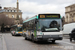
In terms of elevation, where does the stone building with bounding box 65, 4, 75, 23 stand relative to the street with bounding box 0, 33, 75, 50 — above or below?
above

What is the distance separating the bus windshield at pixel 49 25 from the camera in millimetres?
16719

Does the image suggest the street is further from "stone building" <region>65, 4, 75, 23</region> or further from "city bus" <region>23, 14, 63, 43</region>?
"stone building" <region>65, 4, 75, 23</region>

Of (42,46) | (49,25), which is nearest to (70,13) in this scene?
(49,25)

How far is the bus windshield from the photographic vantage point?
16.7 meters

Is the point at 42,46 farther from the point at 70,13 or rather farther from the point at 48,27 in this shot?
the point at 70,13

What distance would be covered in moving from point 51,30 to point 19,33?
997 inches

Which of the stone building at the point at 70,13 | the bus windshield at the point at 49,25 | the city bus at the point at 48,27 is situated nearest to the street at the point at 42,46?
the city bus at the point at 48,27

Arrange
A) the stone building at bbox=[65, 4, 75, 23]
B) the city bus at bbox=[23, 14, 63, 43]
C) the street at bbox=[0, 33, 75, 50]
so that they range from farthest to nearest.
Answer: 1. the stone building at bbox=[65, 4, 75, 23]
2. the city bus at bbox=[23, 14, 63, 43]
3. the street at bbox=[0, 33, 75, 50]

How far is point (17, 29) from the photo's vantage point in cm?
4225

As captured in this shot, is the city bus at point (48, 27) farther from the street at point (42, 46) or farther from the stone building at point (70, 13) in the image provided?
the stone building at point (70, 13)

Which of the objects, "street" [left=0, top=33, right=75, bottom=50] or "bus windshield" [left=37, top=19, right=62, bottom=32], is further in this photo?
"bus windshield" [left=37, top=19, right=62, bottom=32]

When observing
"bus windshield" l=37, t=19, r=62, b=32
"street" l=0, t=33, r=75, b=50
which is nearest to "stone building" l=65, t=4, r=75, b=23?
"street" l=0, t=33, r=75, b=50

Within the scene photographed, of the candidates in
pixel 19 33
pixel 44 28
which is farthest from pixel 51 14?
pixel 19 33

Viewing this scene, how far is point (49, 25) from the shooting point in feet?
55.0
